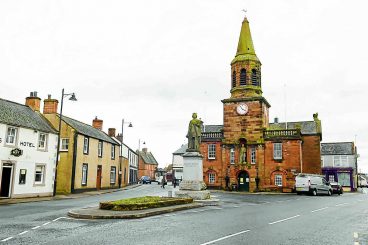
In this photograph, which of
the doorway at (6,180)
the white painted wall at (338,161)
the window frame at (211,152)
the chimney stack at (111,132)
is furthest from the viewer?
the white painted wall at (338,161)

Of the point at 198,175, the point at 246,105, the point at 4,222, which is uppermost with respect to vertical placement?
the point at 246,105

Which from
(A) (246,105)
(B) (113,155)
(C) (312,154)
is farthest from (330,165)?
(B) (113,155)

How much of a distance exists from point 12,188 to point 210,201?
1497cm

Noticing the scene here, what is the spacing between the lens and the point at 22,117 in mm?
27750

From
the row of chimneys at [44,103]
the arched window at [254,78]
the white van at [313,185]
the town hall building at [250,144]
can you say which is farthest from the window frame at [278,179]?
the row of chimneys at [44,103]

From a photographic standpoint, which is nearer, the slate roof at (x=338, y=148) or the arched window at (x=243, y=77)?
the arched window at (x=243, y=77)

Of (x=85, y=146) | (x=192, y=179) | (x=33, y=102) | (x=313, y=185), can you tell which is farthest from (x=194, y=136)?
(x=313, y=185)

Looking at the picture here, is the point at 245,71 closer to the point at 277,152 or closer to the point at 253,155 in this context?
the point at 253,155

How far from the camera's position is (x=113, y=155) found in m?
42.9

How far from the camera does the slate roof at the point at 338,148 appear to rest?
5855 cm

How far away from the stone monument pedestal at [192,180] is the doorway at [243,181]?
2242cm

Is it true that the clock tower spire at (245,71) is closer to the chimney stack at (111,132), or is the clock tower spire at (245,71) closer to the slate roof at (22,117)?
the chimney stack at (111,132)

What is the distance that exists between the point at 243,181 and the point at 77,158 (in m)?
22.4

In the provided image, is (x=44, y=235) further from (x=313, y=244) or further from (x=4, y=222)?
(x=313, y=244)
